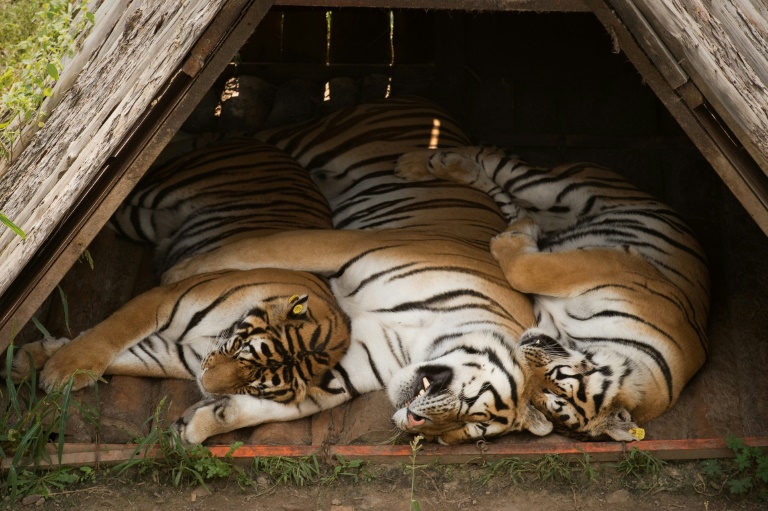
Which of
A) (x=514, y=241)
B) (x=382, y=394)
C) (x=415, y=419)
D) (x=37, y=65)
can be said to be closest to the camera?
(x=37, y=65)

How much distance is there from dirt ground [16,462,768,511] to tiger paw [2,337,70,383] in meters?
0.45

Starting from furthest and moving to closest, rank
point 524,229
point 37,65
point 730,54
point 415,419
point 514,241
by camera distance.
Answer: point 524,229
point 514,241
point 415,419
point 37,65
point 730,54

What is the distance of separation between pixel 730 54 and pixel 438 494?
162 cm

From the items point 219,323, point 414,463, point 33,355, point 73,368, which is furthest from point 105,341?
point 414,463

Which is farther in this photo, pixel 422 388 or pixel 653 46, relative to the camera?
pixel 422 388

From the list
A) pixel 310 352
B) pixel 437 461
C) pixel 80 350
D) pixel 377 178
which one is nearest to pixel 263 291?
pixel 310 352

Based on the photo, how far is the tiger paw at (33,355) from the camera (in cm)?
308

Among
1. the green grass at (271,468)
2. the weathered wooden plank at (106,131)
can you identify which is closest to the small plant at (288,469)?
the green grass at (271,468)

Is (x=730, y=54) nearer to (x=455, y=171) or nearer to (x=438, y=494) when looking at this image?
(x=438, y=494)

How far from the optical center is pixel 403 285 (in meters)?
3.46

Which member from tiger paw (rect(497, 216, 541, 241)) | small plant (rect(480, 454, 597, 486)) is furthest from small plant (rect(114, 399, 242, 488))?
tiger paw (rect(497, 216, 541, 241))

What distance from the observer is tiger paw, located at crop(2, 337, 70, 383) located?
308 cm

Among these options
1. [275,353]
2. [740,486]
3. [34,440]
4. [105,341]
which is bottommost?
[740,486]

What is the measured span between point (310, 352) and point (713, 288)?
1.86 metres
